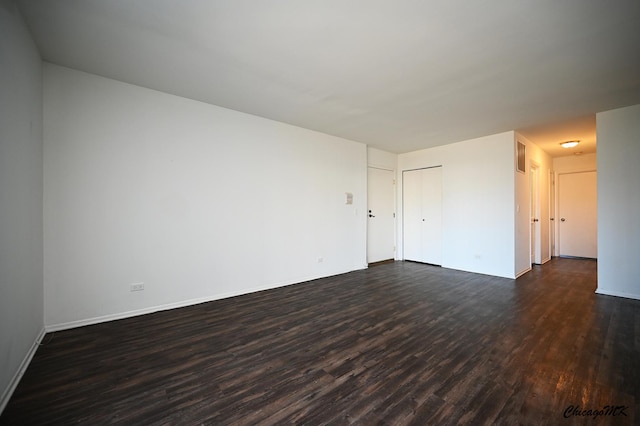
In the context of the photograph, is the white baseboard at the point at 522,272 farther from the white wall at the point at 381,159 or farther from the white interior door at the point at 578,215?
the white wall at the point at 381,159

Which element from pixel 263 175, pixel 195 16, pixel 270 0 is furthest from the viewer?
pixel 263 175

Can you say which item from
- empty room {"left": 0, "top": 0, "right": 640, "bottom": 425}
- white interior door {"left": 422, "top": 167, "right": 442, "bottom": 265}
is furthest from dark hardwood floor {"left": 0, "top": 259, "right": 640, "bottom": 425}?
white interior door {"left": 422, "top": 167, "right": 442, "bottom": 265}

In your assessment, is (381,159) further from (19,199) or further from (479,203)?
(19,199)

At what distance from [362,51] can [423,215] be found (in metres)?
4.50

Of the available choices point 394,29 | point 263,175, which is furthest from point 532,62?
point 263,175

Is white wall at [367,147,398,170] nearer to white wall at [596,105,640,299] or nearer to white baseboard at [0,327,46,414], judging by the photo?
white wall at [596,105,640,299]

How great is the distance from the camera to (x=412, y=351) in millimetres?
2266

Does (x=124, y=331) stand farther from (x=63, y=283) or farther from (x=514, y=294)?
(x=514, y=294)

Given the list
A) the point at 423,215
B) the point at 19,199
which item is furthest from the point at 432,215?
the point at 19,199

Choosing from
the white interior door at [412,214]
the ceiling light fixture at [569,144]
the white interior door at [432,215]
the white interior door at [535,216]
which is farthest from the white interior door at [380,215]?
the ceiling light fixture at [569,144]

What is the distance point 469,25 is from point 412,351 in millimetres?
2664

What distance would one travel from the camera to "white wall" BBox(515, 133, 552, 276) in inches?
187

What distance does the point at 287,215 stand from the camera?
169 inches

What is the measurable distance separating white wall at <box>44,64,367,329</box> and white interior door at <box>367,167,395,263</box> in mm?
1672
